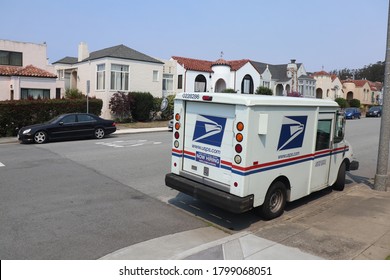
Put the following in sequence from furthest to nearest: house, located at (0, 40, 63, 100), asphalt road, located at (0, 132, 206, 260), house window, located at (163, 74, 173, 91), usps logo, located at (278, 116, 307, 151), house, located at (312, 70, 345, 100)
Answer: house, located at (312, 70, 345, 100)
house window, located at (163, 74, 173, 91)
house, located at (0, 40, 63, 100)
usps logo, located at (278, 116, 307, 151)
asphalt road, located at (0, 132, 206, 260)

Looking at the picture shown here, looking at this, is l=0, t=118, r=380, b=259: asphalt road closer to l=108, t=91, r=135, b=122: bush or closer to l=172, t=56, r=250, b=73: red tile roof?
l=108, t=91, r=135, b=122: bush

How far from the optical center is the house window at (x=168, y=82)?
34.0 meters

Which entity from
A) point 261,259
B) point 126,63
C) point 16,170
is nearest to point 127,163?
point 16,170

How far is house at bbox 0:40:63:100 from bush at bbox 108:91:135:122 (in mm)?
4321

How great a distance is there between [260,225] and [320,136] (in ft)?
7.94

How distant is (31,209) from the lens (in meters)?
6.98

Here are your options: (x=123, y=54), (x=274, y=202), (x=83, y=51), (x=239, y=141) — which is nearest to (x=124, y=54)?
(x=123, y=54)

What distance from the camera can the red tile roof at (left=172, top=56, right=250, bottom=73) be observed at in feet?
121

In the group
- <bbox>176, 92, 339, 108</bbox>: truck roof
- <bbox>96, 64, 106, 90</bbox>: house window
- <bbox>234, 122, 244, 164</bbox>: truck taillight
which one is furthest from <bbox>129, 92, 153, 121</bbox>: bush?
<bbox>234, 122, 244, 164</bbox>: truck taillight

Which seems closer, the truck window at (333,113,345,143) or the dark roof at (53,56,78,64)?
the truck window at (333,113,345,143)

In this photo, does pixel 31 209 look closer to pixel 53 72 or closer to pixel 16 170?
pixel 16 170

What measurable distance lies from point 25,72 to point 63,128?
10854 mm

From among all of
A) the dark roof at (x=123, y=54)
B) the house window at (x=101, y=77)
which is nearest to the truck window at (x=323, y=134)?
the house window at (x=101, y=77)

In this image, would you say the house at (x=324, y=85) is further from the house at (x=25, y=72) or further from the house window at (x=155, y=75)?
the house at (x=25, y=72)
